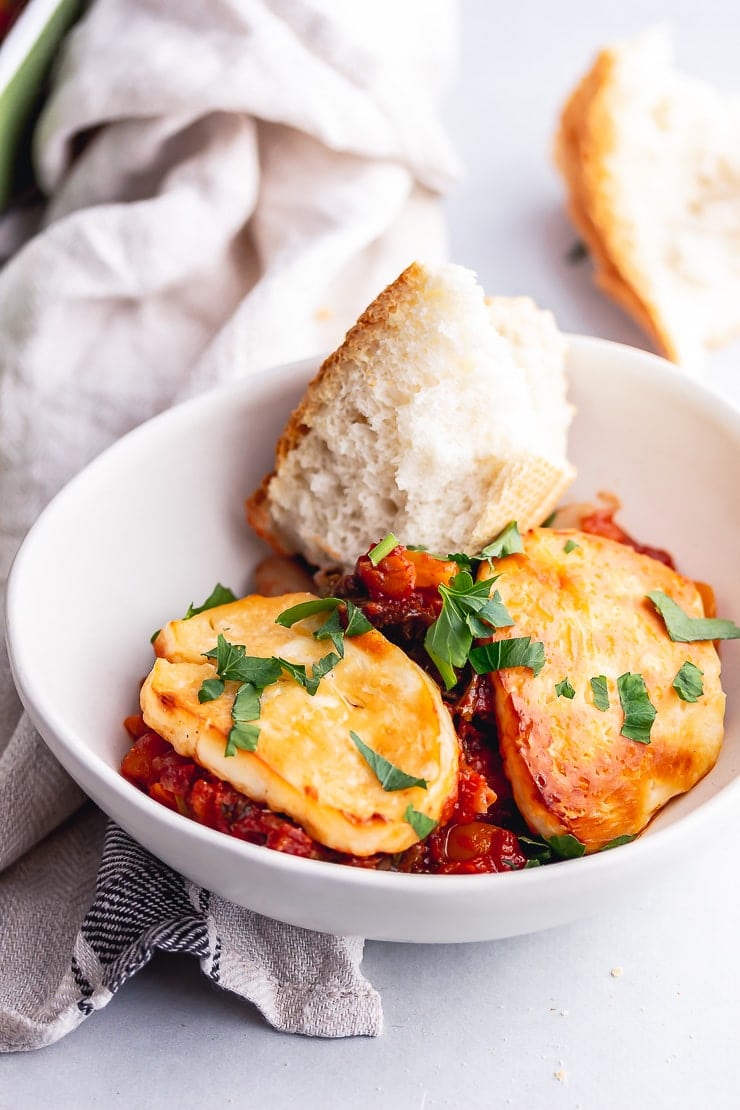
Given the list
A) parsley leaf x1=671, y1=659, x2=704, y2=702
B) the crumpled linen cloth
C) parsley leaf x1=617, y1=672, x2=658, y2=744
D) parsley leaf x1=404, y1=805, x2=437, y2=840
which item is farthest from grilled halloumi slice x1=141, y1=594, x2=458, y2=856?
the crumpled linen cloth

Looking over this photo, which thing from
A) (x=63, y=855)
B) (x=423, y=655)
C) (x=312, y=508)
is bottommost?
(x=63, y=855)

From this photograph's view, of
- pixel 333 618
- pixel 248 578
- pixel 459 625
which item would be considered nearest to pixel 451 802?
pixel 459 625

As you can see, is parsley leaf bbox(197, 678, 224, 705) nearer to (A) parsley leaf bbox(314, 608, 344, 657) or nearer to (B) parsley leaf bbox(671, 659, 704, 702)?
(A) parsley leaf bbox(314, 608, 344, 657)

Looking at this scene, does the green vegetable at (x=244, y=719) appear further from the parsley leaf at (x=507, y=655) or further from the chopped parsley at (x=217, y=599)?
the chopped parsley at (x=217, y=599)

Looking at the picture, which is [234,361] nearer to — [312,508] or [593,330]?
[312,508]

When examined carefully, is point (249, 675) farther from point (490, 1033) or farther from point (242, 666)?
point (490, 1033)

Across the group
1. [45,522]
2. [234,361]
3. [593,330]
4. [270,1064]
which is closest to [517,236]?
[593,330]

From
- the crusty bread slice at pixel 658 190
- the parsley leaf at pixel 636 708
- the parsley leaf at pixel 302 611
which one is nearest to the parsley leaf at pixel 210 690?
the parsley leaf at pixel 302 611
